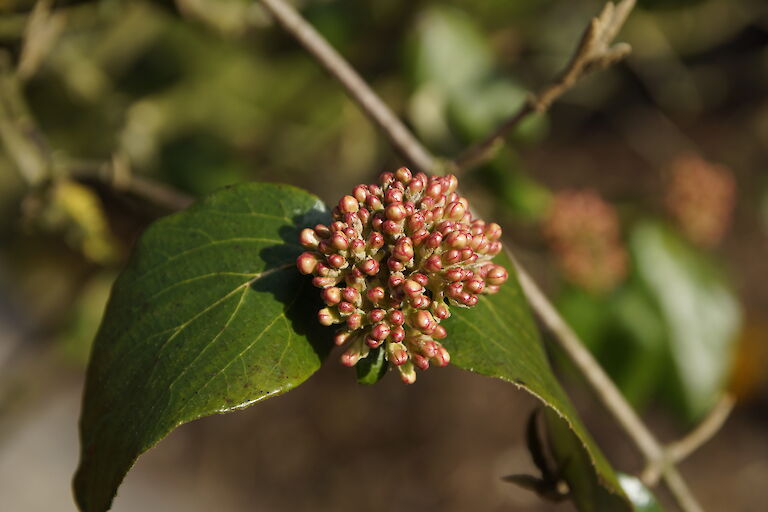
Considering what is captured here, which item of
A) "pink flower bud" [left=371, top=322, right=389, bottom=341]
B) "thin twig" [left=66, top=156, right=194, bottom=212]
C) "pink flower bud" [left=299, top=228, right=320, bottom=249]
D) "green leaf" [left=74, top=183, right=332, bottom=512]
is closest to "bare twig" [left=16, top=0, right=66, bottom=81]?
"thin twig" [left=66, top=156, right=194, bottom=212]

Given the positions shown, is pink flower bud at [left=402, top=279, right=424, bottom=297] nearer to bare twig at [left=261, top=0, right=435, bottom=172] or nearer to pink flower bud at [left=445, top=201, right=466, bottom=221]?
pink flower bud at [left=445, top=201, right=466, bottom=221]

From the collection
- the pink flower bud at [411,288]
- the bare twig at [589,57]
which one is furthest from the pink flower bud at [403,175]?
the bare twig at [589,57]

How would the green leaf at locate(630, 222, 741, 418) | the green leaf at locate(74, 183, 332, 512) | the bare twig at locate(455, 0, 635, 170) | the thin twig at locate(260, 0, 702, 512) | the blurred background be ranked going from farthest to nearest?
the green leaf at locate(630, 222, 741, 418), the blurred background, the thin twig at locate(260, 0, 702, 512), the bare twig at locate(455, 0, 635, 170), the green leaf at locate(74, 183, 332, 512)

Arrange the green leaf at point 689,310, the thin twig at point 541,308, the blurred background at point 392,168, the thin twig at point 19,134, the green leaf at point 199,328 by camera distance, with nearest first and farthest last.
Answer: the green leaf at point 199,328 < the thin twig at point 541,308 < the thin twig at point 19,134 < the blurred background at point 392,168 < the green leaf at point 689,310

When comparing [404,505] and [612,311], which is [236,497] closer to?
[404,505]

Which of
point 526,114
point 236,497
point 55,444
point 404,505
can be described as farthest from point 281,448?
point 526,114

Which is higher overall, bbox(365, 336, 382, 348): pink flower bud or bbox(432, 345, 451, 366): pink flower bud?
bbox(365, 336, 382, 348): pink flower bud

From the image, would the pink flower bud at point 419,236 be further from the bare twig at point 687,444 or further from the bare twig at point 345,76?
the bare twig at point 687,444

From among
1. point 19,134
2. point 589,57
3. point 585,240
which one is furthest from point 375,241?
point 585,240
